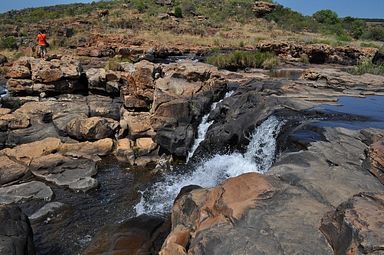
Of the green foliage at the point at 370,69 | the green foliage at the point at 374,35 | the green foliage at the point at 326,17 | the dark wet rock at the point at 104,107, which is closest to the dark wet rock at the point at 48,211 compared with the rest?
the dark wet rock at the point at 104,107

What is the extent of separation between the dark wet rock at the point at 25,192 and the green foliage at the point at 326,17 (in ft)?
169

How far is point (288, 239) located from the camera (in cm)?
450

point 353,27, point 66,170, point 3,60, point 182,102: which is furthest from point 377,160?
point 353,27

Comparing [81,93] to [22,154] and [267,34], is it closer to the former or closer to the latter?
[22,154]

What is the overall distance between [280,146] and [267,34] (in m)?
33.1

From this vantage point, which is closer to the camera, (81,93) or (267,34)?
(81,93)

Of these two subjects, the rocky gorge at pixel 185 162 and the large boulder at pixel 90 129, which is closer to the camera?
the rocky gorge at pixel 185 162

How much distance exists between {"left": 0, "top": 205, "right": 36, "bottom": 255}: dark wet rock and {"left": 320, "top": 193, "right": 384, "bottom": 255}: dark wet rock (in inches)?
193

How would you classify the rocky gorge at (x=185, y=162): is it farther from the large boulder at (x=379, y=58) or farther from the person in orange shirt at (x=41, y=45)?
the large boulder at (x=379, y=58)

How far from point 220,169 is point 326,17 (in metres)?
50.9

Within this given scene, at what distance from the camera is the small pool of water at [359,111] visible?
34.6 feet

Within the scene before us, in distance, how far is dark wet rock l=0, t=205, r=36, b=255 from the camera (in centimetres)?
623

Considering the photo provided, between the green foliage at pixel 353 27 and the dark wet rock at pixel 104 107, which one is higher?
the green foliage at pixel 353 27

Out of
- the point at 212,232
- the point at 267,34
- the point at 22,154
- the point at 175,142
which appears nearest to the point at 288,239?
the point at 212,232
